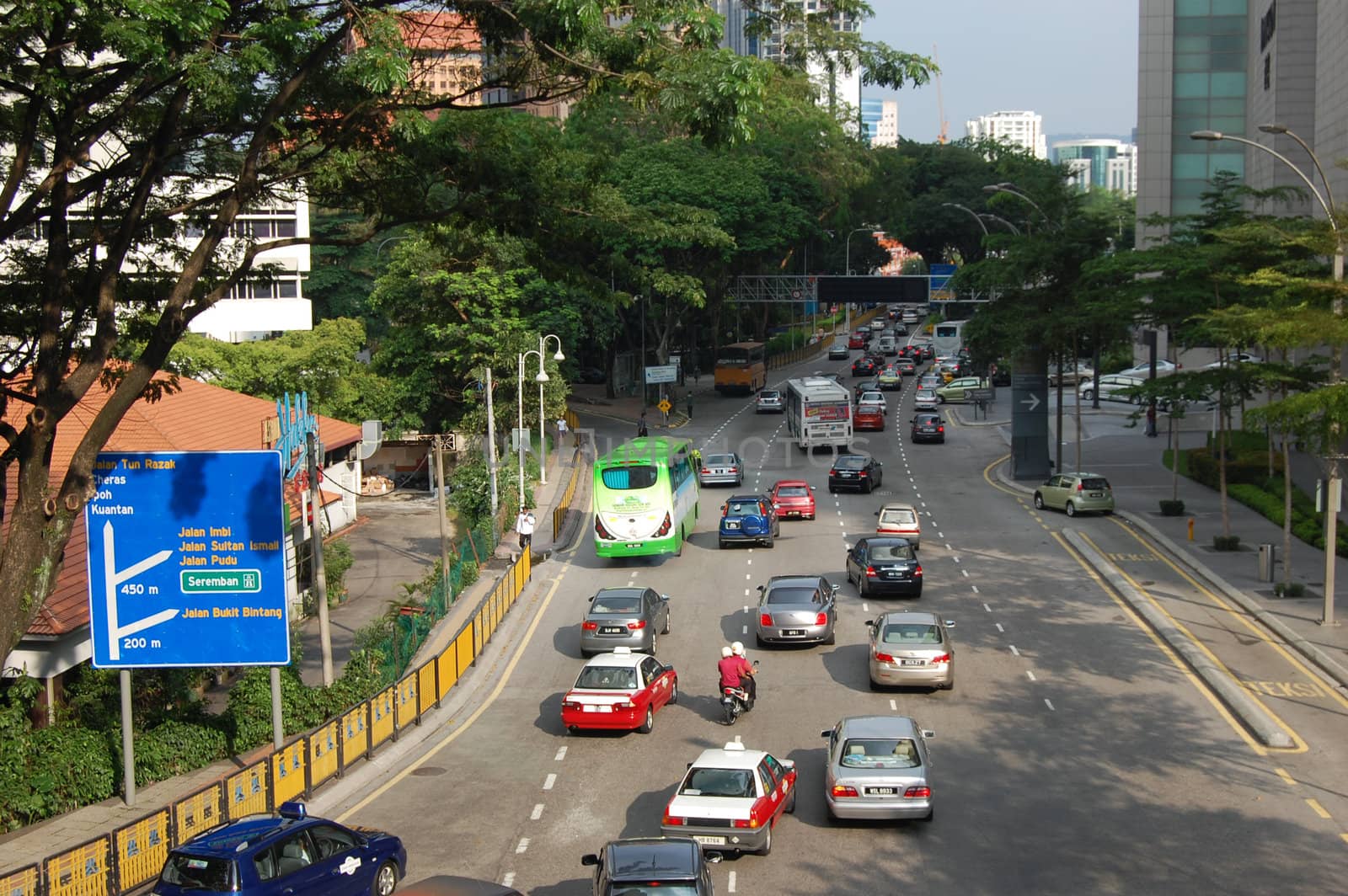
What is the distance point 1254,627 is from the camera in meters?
30.8

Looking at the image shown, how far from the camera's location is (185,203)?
60.5ft

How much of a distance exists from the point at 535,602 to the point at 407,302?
1324 inches

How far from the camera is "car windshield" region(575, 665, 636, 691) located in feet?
78.5

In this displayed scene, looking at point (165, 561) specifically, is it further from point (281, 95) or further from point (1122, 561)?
point (1122, 561)

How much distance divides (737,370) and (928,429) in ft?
77.8

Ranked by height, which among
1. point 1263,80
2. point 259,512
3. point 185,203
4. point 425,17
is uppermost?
point 1263,80

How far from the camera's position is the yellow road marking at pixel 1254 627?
25.9 m

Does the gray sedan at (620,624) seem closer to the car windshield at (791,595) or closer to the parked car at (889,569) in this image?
the car windshield at (791,595)

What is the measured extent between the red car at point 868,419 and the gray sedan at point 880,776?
53954mm

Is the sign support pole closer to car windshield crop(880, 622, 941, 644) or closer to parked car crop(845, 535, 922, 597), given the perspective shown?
car windshield crop(880, 622, 941, 644)

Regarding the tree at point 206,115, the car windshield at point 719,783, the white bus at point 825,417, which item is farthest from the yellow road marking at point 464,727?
the white bus at point 825,417

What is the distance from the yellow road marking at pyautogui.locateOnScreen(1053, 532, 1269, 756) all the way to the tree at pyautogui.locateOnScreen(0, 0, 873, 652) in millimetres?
14701

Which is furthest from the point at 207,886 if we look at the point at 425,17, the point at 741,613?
the point at 741,613

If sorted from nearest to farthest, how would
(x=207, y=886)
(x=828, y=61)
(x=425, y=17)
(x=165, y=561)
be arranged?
(x=207, y=886) < (x=425, y=17) < (x=165, y=561) < (x=828, y=61)
